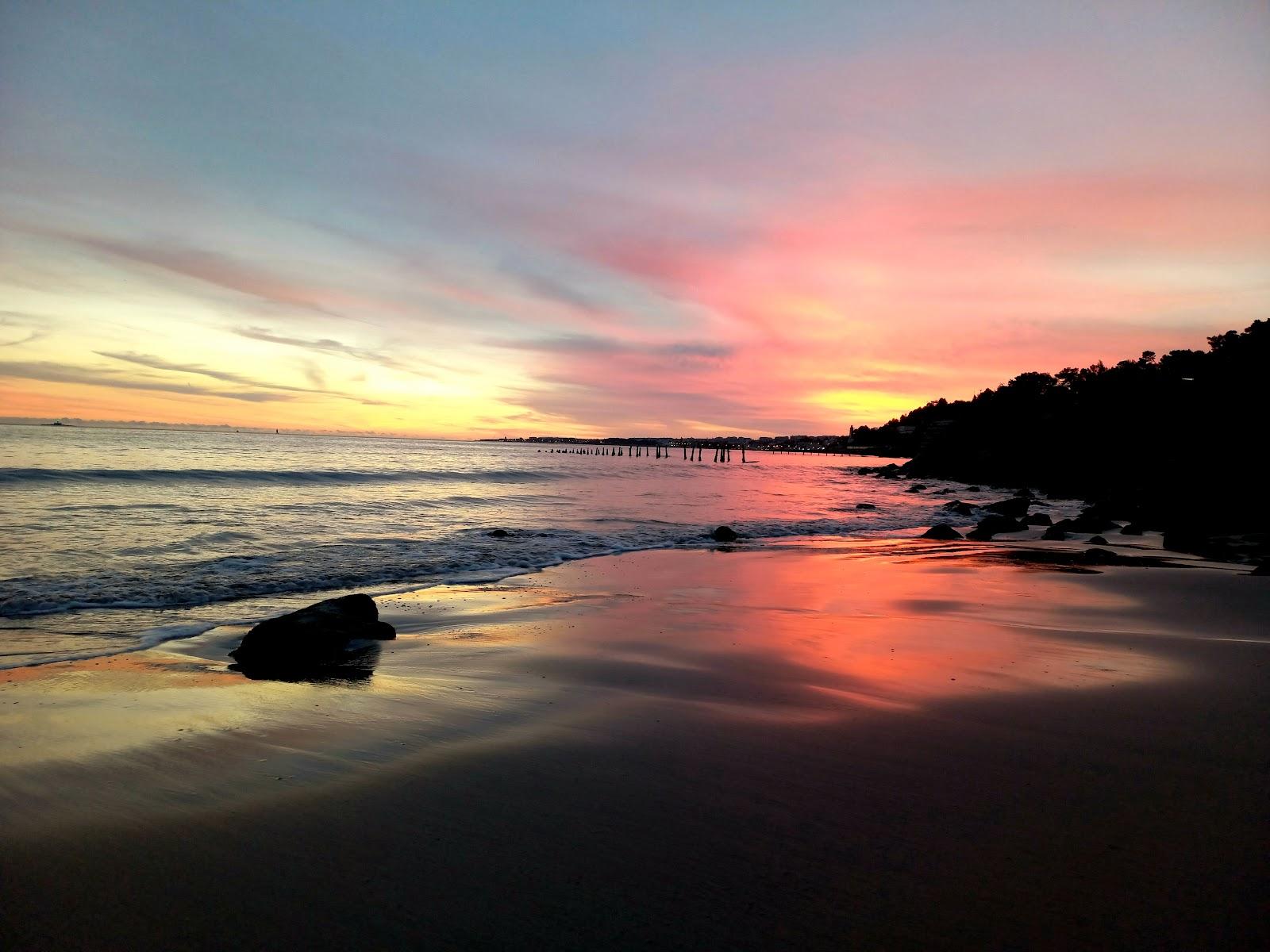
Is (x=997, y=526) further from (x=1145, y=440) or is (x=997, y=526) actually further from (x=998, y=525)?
(x=1145, y=440)

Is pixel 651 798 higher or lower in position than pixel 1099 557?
higher

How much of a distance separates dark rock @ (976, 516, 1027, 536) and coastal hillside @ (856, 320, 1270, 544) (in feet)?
14.5

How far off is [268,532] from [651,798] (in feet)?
56.5

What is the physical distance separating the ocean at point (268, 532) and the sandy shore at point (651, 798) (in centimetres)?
292

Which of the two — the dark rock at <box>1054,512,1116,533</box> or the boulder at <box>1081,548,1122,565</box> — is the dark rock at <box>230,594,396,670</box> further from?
the dark rock at <box>1054,512,1116,533</box>

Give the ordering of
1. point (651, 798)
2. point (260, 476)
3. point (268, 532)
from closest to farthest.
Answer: point (651, 798) → point (268, 532) → point (260, 476)

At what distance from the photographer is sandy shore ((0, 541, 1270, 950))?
247 cm

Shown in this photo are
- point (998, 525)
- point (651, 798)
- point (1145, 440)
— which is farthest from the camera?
point (1145, 440)

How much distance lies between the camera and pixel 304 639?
693 cm

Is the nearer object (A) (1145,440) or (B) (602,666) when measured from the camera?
(B) (602,666)

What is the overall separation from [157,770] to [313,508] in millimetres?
22038

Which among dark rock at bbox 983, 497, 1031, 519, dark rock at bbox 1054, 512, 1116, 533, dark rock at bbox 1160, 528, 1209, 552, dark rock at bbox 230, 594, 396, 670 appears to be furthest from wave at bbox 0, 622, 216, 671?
dark rock at bbox 983, 497, 1031, 519

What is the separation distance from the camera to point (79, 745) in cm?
428

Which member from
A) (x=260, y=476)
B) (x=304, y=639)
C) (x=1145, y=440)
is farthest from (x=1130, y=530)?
(x=260, y=476)
